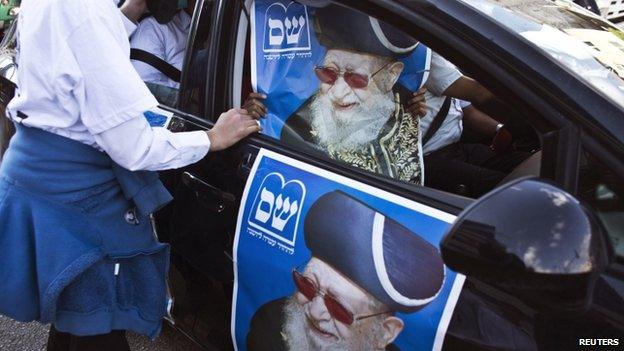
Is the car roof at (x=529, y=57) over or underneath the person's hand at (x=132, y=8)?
over

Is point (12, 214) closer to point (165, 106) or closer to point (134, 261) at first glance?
point (134, 261)

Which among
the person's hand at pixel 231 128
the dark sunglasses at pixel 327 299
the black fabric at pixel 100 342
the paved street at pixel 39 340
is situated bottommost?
the paved street at pixel 39 340

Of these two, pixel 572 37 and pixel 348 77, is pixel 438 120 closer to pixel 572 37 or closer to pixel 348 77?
pixel 348 77

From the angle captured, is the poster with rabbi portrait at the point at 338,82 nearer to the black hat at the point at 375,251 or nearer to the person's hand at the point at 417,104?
the person's hand at the point at 417,104

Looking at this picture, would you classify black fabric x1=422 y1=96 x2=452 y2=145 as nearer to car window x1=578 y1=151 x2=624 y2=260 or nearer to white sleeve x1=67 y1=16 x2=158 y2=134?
car window x1=578 y1=151 x2=624 y2=260

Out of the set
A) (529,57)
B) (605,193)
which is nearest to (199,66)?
(529,57)

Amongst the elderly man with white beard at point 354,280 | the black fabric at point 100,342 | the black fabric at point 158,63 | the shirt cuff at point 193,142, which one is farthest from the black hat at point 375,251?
the black fabric at point 158,63

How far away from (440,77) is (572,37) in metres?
0.61

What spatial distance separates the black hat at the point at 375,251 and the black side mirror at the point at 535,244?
0.84ft

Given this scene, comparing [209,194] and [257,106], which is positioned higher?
[257,106]

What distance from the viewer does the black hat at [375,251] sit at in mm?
A: 1279

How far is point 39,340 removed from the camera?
273 cm

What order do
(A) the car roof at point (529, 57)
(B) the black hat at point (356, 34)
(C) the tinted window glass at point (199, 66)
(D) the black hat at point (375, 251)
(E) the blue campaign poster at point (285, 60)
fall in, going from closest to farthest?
(A) the car roof at point (529, 57)
(D) the black hat at point (375, 251)
(B) the black hat at point (356, 34)
(E) the blue campaign poster at point (285, 60)
(C) the tinted window glass at point (199, 66)

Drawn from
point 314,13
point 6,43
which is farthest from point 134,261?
point 6,43
